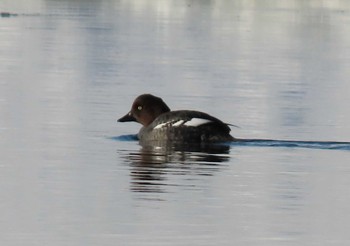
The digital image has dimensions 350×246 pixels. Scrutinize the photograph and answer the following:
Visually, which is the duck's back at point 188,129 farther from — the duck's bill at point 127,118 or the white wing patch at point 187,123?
the duck's bill at point 127,118

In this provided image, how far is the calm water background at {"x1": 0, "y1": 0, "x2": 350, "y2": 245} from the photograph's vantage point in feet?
41.7

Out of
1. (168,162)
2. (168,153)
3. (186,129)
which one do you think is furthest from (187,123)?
(168,162)

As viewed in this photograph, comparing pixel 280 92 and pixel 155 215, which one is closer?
pixel 155 215

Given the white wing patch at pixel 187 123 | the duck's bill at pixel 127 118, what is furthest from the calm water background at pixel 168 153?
the white wing patch at pixel 187 123

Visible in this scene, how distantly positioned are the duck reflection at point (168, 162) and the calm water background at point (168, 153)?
20 mm

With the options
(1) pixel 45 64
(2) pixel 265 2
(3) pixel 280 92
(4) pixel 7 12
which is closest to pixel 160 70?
(1) pixel 45 64

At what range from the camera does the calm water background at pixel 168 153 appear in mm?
12719

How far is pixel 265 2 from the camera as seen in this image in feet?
318

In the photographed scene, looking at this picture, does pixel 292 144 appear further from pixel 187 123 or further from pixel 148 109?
pixel 148 109

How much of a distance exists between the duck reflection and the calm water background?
20mm

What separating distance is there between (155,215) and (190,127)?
5.82 metres

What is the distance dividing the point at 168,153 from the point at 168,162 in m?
1.06

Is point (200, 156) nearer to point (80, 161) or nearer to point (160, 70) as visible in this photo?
point (80, 161)

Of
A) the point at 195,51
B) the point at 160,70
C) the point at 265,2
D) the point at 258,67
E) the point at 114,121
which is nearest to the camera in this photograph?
the point at 114,121
